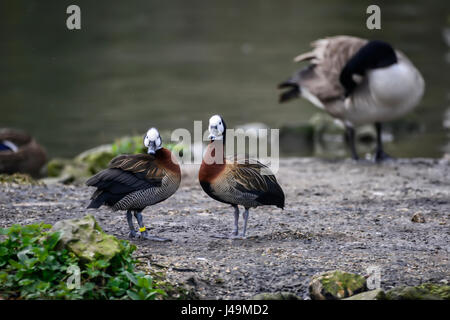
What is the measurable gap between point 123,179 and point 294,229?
1687 mm

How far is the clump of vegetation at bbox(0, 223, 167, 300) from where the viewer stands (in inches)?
174

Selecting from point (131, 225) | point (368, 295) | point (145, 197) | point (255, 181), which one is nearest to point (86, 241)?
point (145, 197)

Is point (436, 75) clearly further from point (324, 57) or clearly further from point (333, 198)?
point (333, 198)

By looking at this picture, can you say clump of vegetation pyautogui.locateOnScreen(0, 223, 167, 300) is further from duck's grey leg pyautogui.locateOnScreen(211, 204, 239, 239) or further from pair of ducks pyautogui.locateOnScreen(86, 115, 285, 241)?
duck's grey leg pyautogui.locateOnScreen(211, 204, 239, 239)

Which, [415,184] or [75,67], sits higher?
[75,67]

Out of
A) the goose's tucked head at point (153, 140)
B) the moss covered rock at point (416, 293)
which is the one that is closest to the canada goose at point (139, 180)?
the goose's tucked head at point (153, 140)

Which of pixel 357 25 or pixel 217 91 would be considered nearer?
pixel 217 91

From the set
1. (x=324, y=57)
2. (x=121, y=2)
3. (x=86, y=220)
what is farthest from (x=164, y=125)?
(x=121, y=2)

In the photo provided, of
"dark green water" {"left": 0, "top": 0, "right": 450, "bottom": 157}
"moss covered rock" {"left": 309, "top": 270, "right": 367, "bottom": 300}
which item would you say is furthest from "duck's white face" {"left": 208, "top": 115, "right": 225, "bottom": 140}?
"dark green water" {"left": 0, "top": 0, "right": 450, "bottom": 157}

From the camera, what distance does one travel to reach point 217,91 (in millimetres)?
17391

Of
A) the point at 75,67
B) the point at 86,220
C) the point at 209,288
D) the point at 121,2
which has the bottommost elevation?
the point at 209,288

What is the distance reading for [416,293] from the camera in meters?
4.60

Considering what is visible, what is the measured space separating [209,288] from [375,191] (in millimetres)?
3698
